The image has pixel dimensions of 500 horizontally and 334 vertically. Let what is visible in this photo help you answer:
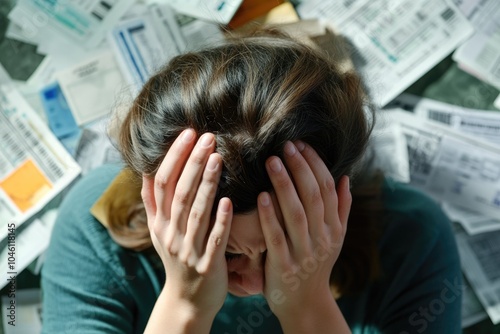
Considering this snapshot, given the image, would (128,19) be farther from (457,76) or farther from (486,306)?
(486,306)

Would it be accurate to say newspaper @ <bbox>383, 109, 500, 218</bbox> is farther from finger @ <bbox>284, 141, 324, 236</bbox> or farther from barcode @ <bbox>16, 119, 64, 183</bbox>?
barcode @ <bbox>16, 119, 64, 183</bbox>

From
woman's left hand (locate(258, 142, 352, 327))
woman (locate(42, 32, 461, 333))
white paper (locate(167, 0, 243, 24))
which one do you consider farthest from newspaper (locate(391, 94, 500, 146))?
woman's left hand (locate(258, 142, 352, 327))

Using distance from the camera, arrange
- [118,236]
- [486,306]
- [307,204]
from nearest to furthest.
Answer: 1. [307,204]
2. [118,236]
3. [486,306]

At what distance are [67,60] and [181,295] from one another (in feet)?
2.15

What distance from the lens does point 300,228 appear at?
71cm

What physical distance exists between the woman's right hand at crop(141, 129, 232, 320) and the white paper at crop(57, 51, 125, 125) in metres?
0.51

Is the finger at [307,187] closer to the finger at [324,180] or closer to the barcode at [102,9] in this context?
the finger at [324,180]

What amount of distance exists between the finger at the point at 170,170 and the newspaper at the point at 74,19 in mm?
630

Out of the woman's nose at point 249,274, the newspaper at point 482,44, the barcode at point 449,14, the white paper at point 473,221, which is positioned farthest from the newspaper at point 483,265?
the woman's nose at point 249,274

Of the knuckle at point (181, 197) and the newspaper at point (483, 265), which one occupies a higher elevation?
the knuckle at point (181, 197)

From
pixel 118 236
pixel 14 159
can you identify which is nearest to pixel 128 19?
pixel 14 159

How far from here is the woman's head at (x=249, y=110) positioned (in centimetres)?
65

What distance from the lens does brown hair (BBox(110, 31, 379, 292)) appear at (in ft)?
2.14

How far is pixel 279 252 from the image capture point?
2.36ft
